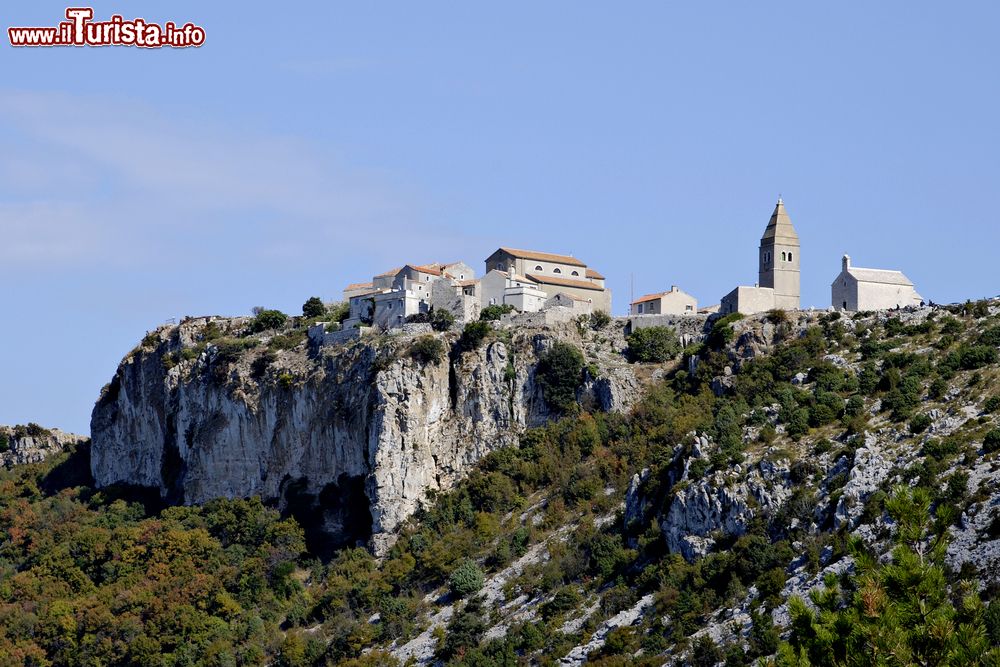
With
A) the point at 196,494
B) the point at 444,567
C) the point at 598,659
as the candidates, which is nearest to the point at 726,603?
the point at 598,659

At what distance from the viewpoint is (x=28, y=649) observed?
252 ft

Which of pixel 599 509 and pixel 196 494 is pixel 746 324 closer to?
pixel 599 509

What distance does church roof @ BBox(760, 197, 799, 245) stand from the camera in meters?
78.5

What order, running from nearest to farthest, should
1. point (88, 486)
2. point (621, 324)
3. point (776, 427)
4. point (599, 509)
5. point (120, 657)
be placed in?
point (776, 427), point (599, 509), point (120, 657), point (621, 324), point (88, 486)

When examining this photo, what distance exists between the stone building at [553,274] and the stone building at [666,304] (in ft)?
7.36

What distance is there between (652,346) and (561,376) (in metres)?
4.66

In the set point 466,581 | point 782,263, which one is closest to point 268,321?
point 466,581

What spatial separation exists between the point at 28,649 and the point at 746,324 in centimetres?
3509

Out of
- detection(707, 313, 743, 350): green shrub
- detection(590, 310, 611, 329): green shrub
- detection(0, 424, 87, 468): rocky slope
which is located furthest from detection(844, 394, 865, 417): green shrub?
detection(0, 424, 87, 468): rocky slope

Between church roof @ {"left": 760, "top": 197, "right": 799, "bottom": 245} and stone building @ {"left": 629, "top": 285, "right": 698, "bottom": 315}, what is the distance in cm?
539

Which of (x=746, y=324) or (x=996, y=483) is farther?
(x=746, y=324)

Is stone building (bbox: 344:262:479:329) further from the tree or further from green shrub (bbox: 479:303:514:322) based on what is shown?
the tree

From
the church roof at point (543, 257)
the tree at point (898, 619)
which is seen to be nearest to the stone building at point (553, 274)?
the church roof at point (543, 257)

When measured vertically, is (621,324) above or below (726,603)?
above
